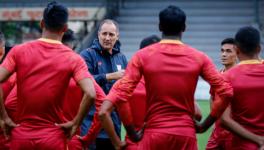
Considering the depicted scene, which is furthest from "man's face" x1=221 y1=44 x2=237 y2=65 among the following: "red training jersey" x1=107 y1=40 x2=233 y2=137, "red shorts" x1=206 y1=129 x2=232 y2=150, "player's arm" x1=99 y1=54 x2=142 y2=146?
"player's arm" x1=99 y1=54 x2=142 y2=146

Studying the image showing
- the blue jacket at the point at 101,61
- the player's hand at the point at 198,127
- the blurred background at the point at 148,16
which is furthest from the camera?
the blurred background at the point at 148,16

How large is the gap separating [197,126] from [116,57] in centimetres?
200

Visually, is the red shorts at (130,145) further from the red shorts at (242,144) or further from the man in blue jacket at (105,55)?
the man in blue jacket at (105,55)

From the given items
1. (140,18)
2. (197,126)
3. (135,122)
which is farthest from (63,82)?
(140,18)

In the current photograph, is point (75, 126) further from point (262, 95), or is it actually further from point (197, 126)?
point (262, 95)

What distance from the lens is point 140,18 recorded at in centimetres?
2575

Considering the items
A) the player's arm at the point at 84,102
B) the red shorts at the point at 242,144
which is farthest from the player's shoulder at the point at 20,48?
the red shorts at the point at 242,144

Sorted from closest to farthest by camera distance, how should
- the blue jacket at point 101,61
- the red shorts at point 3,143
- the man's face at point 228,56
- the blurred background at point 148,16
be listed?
the red shorts at point 3,143, the blue jacket at point 101,61, the man's face at point 228,56, the blurred background at point 148,16

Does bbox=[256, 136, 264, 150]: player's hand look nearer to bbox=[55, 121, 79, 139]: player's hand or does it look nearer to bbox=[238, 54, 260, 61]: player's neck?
bbox=[238, 54, 260, 61]: player's neck

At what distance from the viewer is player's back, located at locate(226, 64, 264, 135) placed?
18.1ft

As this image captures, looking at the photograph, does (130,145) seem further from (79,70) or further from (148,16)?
(148,16)

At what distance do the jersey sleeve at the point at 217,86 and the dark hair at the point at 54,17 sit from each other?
125 cm

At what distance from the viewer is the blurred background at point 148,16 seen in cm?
2383

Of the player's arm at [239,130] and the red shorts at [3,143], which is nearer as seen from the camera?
the player's arm at [239,130]
